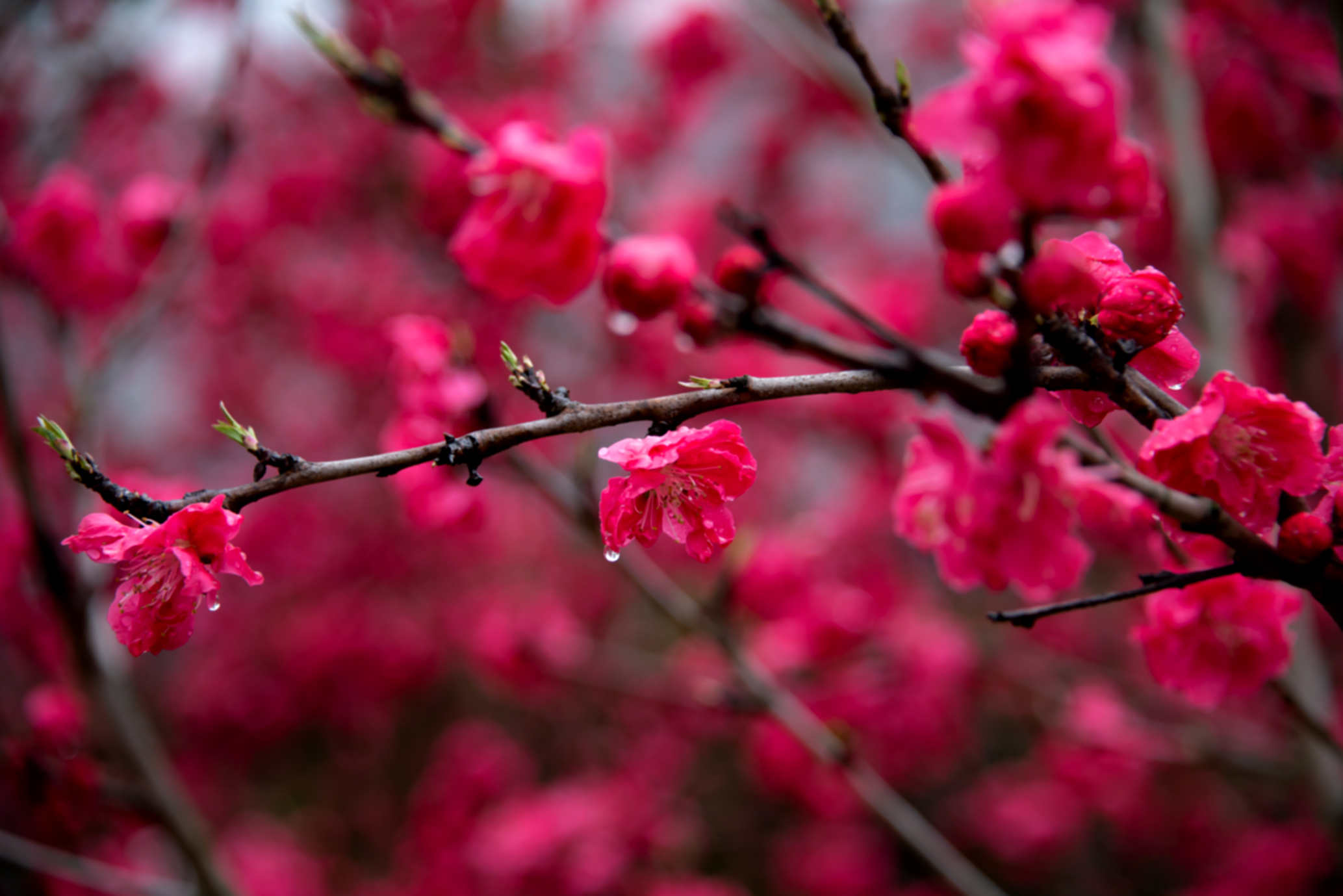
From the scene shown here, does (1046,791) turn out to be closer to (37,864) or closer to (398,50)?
(37,864)

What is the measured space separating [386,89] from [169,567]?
2.98 ft

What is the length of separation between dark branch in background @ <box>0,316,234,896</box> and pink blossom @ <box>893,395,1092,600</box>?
1.80m

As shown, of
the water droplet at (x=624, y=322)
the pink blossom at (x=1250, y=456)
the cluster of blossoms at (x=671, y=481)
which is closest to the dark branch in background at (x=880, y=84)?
the cluster of blossoms at (x=671, y=481)

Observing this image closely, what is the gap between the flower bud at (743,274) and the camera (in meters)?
1.07

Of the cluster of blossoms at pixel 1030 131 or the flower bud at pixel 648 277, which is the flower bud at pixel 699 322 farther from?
the cluster of blossoms at pixel 1030 131

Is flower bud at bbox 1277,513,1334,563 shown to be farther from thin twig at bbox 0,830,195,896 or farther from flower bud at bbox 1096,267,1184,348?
thin twig at bbox 0,830,195,896

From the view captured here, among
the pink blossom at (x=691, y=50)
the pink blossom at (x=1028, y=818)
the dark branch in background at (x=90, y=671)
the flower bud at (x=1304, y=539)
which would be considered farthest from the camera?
the pink blossom at (x=691, y=50)

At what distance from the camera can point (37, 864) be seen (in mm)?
1764

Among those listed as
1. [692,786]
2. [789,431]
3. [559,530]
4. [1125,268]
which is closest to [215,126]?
[1125,268]

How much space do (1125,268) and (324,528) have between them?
4.10m

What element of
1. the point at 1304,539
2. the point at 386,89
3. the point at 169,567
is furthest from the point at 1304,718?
the point at 386,89

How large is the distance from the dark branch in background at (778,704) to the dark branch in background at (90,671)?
1.04 metres

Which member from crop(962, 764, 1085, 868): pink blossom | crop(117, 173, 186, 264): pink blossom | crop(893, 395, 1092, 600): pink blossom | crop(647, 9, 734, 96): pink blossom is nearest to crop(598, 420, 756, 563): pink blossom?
crop(893, 395, 1092, 600): pink blossom

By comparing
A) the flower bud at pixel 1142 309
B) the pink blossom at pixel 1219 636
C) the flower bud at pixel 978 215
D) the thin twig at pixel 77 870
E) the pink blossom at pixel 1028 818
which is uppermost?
the flower bud at pixel 978 215
